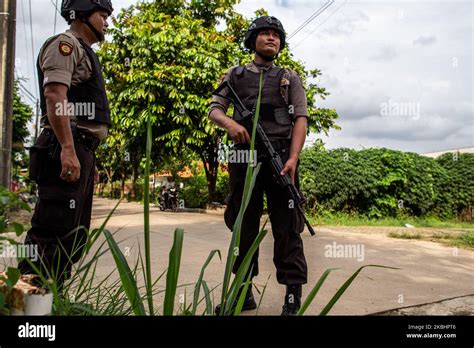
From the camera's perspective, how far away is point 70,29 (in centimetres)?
187

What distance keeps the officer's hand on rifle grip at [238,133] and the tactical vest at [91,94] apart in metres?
0.62

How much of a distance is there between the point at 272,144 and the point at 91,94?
971 millimetres

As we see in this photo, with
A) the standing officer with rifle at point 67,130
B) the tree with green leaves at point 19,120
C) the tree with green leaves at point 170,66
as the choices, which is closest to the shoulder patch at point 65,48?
the standing officer with rifle at point 67,130

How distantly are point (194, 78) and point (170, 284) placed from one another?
9.37 meters

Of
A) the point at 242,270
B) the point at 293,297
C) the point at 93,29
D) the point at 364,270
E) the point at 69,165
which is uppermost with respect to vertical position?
the point at 93,29

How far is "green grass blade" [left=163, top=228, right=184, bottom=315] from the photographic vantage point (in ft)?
2.58

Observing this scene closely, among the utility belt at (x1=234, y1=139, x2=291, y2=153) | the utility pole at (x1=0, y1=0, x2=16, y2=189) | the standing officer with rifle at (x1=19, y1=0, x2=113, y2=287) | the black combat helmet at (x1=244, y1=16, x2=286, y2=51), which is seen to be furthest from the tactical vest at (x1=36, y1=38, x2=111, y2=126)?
the utility pole at (x1=0, y1=0, x2=16, y2=189)

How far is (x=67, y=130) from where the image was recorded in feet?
5.40

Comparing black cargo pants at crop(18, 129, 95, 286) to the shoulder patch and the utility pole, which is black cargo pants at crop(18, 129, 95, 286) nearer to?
the shoulder patch

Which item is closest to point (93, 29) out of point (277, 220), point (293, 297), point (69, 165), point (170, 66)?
point (69, 165)

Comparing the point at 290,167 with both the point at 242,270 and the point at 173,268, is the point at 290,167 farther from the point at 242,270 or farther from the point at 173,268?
the point at 173,268

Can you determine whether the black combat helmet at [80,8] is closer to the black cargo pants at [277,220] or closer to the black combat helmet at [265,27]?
the black combat helmet at [265,27]

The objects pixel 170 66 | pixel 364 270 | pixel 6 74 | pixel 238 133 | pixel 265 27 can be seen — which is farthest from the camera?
pixel 170 66
